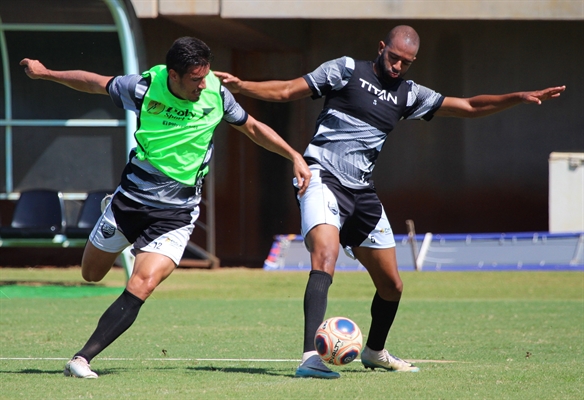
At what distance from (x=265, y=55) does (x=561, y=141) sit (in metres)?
6.68

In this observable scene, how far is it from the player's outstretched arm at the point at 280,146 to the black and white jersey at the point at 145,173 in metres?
0.08

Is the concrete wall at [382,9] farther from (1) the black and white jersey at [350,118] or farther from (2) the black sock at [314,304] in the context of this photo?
(2) the black sock at [314,304]

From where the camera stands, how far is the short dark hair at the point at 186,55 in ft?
20.5

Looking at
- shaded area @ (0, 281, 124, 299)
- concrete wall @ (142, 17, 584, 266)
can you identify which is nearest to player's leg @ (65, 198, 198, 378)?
shaded area @ (0, 281, 124, 299)

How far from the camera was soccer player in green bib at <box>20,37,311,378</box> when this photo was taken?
6.47 meters

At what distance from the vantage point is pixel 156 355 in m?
7.82

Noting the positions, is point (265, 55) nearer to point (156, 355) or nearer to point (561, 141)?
point (561, 141)

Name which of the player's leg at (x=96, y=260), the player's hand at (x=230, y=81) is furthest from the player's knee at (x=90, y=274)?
the player's hand at (x=230, y=81)

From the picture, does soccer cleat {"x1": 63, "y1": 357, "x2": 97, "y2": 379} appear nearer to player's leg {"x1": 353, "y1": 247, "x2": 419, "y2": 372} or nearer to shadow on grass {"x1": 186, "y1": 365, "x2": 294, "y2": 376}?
shadow on grass {"x1": 186, "y1": 365, "x2": 294, "y2": 376}

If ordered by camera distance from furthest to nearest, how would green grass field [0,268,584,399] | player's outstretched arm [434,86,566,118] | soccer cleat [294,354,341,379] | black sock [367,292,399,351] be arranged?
player's outstretched arm [434,86,566,118] → black sock [367,292,399,351] → soccer cleat [294,354,341,379] → green grass field [0,268,584,399]

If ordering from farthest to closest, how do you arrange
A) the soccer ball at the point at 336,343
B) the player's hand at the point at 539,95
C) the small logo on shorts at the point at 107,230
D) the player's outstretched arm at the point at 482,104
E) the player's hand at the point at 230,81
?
the player's outstretched arm at the point at 482,104 < the player's hand at the point at 539,95 < the player's hand at the point at 230,81 < the small logo on shorts at the point at 107,230 < the soccer ball at the point at 336,343

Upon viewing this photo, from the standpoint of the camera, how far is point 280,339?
9.10 meters

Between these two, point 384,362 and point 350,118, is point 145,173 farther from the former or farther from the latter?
point 384,362

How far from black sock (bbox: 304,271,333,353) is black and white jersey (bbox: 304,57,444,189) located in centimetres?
80
